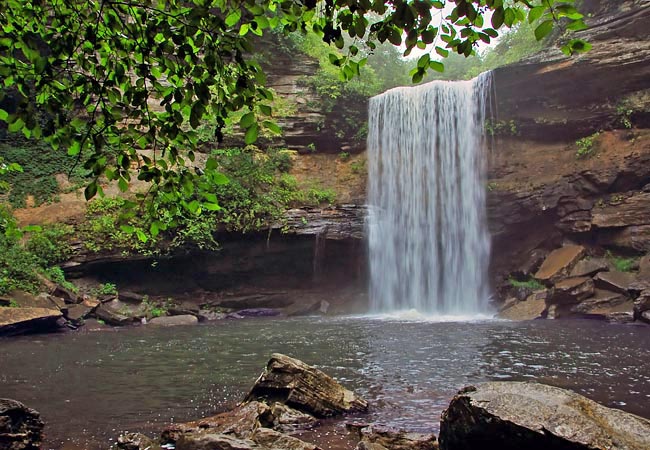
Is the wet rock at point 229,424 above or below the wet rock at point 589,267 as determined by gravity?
below

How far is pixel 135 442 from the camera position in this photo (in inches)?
187

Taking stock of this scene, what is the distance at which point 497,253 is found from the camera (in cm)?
2006

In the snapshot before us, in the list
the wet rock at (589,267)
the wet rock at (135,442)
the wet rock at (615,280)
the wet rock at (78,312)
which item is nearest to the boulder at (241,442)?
the wet rock at (135,442)

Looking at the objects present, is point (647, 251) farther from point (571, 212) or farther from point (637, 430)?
point (637, 430)

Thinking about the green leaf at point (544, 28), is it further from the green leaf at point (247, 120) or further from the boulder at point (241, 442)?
the boulder at point (241, 442)

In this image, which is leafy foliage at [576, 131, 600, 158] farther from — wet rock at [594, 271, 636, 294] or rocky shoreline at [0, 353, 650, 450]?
rocky shoreline at [0, 353, 650, 450]

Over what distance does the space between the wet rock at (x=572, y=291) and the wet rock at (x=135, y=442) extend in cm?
1428

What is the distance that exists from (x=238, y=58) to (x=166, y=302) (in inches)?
682

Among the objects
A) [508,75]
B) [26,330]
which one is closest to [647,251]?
[508,75]

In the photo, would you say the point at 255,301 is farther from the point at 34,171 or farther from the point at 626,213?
the point at 626,213

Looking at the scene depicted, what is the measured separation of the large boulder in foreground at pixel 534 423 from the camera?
3428 mm

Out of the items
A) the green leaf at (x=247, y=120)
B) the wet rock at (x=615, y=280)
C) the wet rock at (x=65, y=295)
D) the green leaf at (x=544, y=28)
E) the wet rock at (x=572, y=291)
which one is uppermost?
the green leaf at (x=544, y=28)

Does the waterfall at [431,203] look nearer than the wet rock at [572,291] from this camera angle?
No

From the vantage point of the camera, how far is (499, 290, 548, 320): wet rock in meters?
15.3
